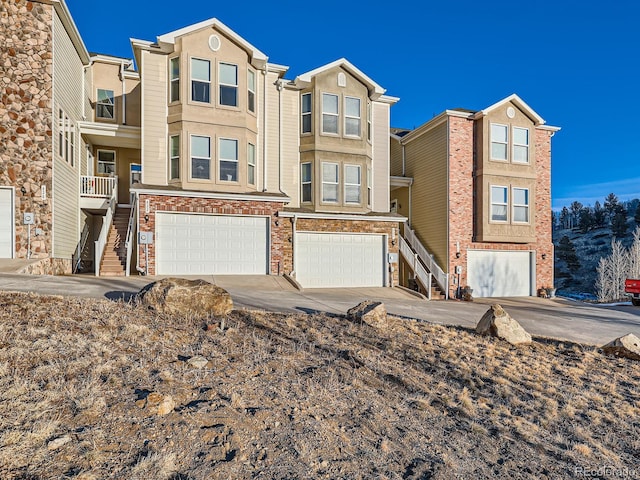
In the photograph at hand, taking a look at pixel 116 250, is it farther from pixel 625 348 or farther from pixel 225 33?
pixel 625 348

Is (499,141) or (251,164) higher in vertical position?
(499,141)

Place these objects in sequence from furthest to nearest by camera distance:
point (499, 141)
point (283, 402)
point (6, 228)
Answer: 1. point (499, 141)
2. point (6, 228)
3. point (283, 402)

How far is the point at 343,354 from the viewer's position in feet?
19.4

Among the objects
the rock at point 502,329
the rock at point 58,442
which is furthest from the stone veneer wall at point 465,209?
the rock at point 58,442

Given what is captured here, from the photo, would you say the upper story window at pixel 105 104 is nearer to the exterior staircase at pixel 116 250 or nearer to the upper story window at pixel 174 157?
the exterior staircase at pixel 116 250

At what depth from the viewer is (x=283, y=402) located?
4145mm

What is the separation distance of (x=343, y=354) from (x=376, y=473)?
275 cm

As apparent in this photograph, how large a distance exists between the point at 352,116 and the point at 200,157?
21.0 feet

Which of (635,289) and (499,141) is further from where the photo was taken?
(499,141)

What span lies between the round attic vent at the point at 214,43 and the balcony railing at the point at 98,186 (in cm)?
643

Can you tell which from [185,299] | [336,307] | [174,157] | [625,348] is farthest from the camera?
[174,157]

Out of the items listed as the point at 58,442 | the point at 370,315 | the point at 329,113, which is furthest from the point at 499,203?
the point at 58,442

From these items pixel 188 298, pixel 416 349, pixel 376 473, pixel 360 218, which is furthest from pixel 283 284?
pixel 376 473

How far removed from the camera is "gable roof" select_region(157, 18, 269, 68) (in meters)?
13.9
